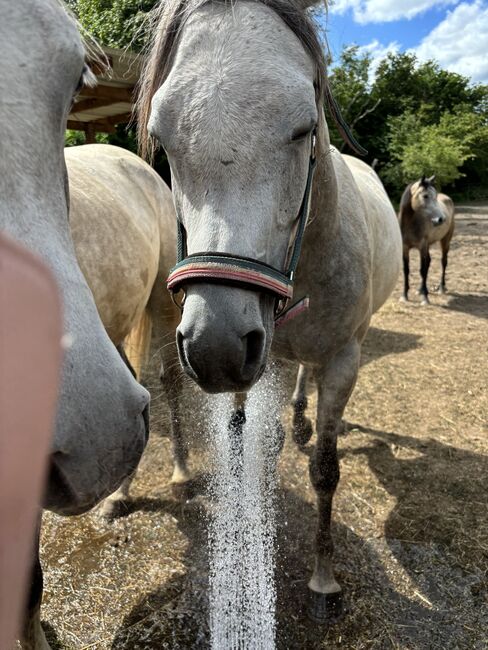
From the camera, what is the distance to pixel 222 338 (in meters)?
1.30

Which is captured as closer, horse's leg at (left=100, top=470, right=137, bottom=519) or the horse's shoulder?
horse's leg at (left=100, top=470, right=137, bottom=519)

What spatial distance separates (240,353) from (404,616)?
1588 mm

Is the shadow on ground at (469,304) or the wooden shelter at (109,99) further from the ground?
the wooden shelter at (109,99)

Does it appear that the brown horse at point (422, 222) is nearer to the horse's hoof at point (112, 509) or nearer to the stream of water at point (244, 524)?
the stream of water at point (244, 524)

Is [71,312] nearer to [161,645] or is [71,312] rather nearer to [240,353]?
[240,353]

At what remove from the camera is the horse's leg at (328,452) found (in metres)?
2.20

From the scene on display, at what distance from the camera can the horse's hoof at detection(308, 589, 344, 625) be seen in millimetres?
2086

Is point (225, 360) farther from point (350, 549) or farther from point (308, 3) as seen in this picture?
point (350, 549)

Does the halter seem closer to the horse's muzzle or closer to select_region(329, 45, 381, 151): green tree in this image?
the horse's muzzle

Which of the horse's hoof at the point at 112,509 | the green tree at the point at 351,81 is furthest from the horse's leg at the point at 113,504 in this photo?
the green tree at the point at 351,81

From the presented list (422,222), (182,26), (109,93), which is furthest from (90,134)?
(422,222)

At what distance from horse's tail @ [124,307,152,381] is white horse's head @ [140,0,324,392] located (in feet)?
5.44

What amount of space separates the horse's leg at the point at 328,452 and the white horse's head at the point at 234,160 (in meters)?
0.82

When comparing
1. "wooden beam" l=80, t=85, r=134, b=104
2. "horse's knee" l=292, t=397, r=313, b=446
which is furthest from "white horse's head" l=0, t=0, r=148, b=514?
"wooden beam" l=80, t=85, r=134, b=104
